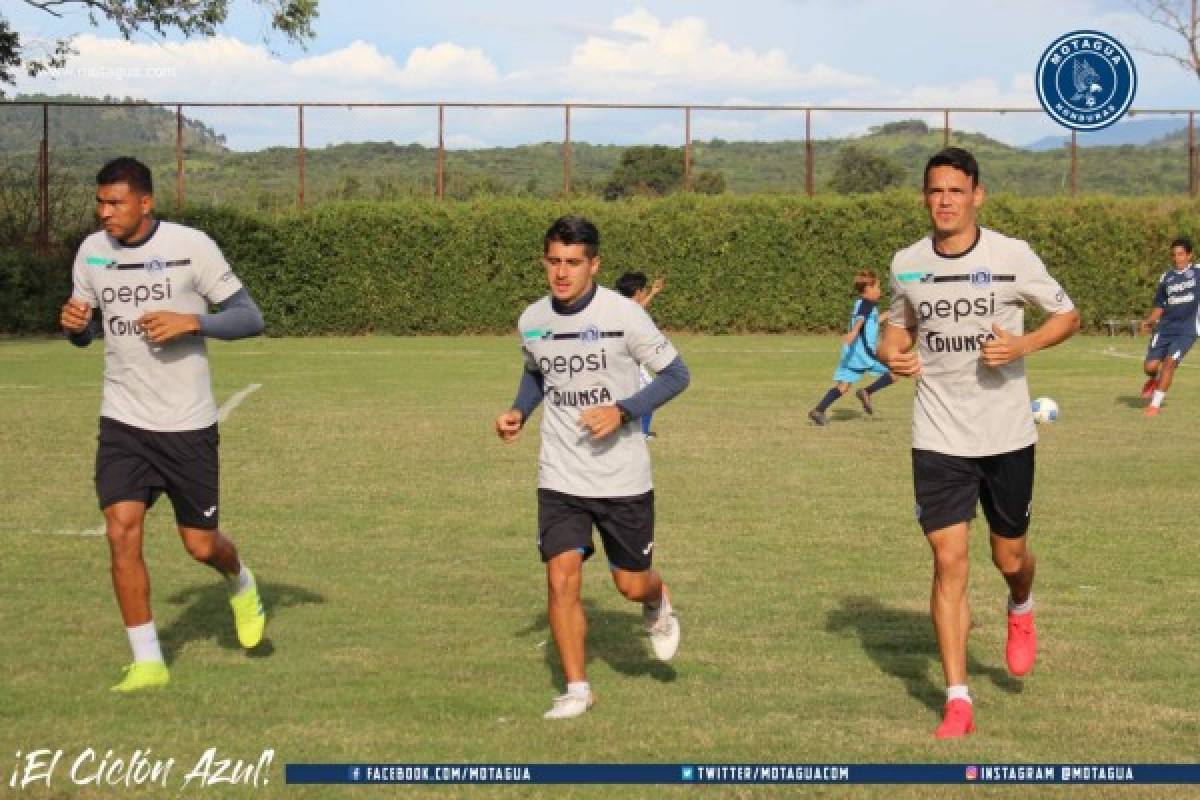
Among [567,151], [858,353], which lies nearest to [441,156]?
[567,151]

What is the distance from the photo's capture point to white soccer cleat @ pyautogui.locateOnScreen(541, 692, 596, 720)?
24.1ft

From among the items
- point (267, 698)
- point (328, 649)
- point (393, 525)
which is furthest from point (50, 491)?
point (267, 698)

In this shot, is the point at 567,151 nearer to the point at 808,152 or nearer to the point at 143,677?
the point at 808,152

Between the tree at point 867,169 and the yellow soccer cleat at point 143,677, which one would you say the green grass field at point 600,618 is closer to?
the yellow soccer cleat at point 143,677

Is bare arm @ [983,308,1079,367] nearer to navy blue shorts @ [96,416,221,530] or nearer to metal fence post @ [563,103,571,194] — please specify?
navy blue shorts @ [96,416,221,530]

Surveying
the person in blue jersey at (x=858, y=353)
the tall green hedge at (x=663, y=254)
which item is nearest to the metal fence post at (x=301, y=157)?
the tall green hedge at (x=663, y=254)

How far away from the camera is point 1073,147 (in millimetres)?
44500

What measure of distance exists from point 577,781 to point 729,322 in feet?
113

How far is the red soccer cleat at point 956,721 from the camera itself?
23.1ft

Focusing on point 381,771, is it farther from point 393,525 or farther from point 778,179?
point 778,179

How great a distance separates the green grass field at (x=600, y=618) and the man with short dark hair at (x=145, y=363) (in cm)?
66

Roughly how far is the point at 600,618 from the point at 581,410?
250 cm

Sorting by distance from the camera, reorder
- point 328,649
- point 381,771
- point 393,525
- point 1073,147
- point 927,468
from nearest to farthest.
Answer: point 381,771, point 927,468, point 328,649, point 393,525, point 1073,147

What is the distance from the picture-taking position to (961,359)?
24.6ft
